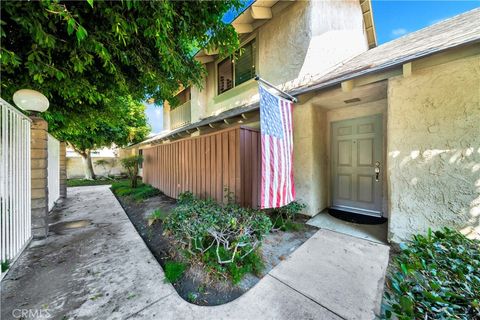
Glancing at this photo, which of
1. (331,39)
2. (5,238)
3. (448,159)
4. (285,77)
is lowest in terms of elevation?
(5,238)

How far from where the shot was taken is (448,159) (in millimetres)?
2707

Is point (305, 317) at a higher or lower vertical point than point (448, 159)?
lower

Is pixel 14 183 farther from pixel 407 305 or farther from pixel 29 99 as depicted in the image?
pixel 407 305

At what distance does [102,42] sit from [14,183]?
8.80 ft

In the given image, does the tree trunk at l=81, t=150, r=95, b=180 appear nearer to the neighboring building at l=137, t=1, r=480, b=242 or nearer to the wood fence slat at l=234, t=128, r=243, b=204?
the neighboring building at l=137, t=1, r=480, b=242

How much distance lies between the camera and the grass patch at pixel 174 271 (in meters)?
2.30

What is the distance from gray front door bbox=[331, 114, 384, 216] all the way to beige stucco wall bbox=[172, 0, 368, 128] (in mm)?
1855

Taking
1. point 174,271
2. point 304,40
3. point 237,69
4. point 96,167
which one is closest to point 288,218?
point 174,271

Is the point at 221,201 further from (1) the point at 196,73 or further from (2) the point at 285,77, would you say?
(2) the point at 285,77

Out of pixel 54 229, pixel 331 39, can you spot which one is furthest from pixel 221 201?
pixel 331 39

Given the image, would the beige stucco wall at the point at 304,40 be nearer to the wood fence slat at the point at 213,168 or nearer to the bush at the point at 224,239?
the wood fence slat at the point at 213,168

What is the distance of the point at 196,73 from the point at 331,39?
4118 millimetres

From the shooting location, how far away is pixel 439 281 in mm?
1031

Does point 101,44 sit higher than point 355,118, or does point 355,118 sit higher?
point 101,44
